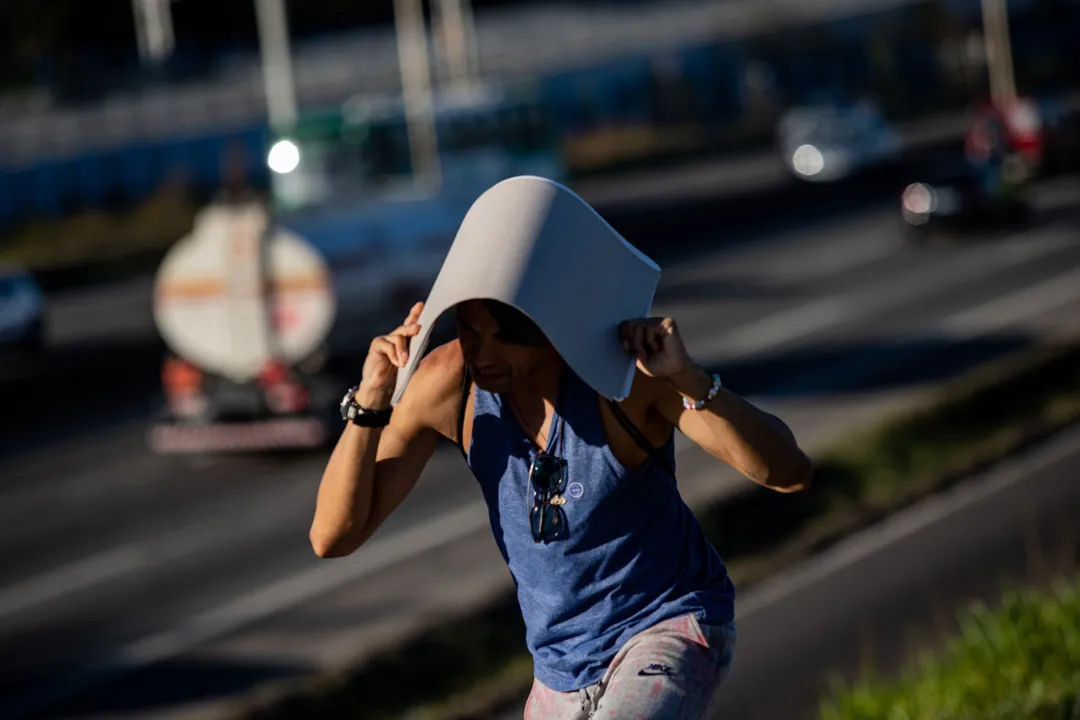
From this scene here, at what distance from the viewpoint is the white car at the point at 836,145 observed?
4175cm

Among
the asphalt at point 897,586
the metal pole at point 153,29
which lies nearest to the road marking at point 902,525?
the asphalt at point 897,586

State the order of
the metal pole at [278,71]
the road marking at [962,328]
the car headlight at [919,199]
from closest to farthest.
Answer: the road marking at [962,328] → the car headlight at [919,199] → the metal pole at [278,71]

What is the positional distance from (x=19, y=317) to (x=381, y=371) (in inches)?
894

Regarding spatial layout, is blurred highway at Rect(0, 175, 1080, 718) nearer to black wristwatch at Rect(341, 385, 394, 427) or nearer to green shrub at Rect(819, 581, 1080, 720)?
green shrub at Rect(819, 581, 1080, 720)

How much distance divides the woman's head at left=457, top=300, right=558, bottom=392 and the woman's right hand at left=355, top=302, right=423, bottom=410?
0.15 meters

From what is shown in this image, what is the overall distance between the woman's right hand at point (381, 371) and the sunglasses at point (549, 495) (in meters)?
0.36

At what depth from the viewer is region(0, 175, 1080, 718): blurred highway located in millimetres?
12133

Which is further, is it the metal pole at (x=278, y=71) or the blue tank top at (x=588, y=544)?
the metal pole at (x=278, y=71)

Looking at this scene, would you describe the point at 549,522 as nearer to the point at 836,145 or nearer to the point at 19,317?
the point at 19,317

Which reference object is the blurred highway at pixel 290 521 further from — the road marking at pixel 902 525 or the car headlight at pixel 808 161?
the car headlight at pixel 808 161

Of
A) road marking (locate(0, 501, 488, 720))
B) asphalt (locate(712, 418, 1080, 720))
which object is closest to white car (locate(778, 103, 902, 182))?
road marking (locate(0, 501, 488, 720))

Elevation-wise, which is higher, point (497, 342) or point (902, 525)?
point (497, 342)

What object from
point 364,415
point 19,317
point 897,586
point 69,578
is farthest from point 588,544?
point 19,317

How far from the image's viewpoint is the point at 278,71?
178 feet
